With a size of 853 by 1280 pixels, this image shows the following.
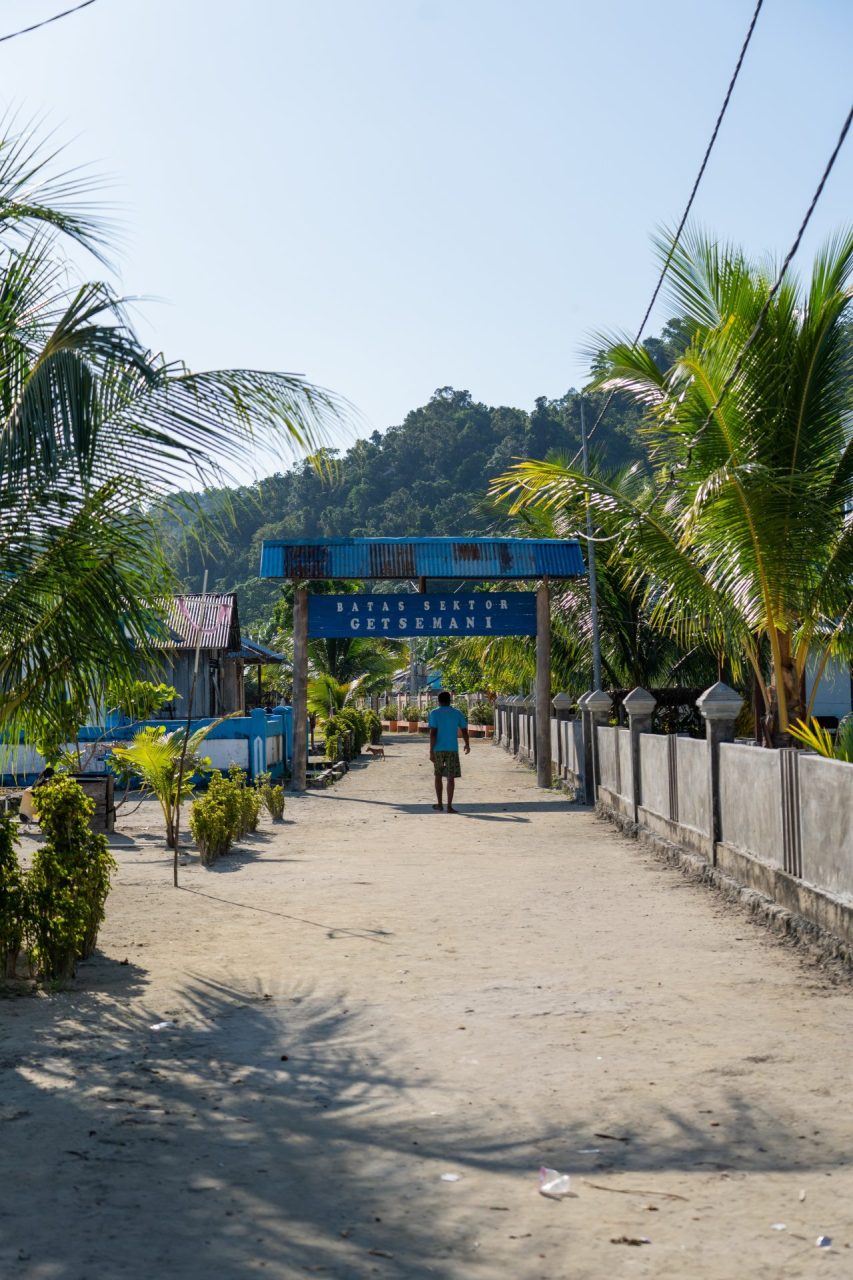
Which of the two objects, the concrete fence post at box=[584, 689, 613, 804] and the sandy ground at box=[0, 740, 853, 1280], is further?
the concrete fence post at box=[584, 689, 613, 804]

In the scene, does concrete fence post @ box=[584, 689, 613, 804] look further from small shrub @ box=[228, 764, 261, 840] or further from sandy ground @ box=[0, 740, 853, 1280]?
sandy ground @ box=[0, 740, 853, 1280]

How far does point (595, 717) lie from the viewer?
20875mm

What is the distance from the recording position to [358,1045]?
6.26 m

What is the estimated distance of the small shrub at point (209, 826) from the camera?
44.3 ft

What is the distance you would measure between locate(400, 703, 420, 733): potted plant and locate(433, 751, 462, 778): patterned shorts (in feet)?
157

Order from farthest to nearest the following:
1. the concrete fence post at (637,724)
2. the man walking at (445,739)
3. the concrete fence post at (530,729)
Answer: the concrete fence post at (530,729), the man walking at (445,739), the concrete fence post at (637,724)

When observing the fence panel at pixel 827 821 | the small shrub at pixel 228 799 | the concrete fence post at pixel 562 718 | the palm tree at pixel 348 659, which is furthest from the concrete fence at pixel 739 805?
the palm tree at pixel 348 659

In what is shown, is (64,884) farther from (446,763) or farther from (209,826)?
(446,763)

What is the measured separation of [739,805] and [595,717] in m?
9.91

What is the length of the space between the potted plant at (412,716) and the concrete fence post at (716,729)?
56.2 metres

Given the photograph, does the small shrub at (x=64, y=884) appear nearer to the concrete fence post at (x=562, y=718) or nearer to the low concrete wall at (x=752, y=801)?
the low concrete wall at (x=752, y=801)

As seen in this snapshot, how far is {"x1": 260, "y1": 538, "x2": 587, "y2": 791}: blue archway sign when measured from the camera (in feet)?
75.9

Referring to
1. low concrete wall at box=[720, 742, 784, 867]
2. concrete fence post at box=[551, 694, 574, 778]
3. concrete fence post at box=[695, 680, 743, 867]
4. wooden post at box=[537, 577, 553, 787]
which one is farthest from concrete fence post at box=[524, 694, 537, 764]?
low concrete wall at box=[720, 742, 784, 867]

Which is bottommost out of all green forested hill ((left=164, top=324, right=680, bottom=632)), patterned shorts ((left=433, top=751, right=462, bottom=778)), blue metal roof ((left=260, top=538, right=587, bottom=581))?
patterned shorts ((left=433, top=751, right=462, bottom=778))
